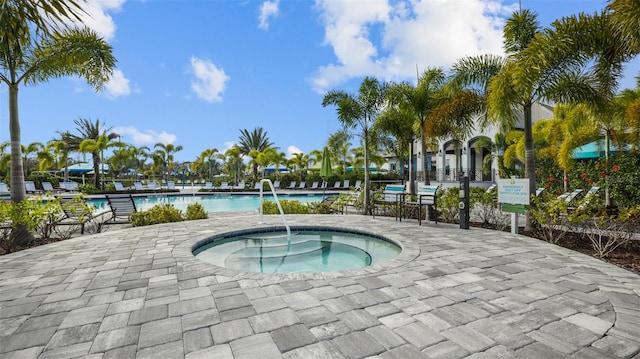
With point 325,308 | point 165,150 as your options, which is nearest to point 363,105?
point 325,308

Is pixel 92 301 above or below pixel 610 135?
below

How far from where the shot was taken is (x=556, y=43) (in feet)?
19.3

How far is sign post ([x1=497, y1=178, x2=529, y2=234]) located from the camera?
6.62m

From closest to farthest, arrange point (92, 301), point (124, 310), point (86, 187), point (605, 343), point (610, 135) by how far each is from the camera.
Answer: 1. point (605, 343)
2. point (124, 310)
3. point (92, 301)
4. point (610, 135)
5. point (86, 187)

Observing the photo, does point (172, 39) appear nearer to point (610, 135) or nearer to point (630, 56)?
point (630, 56)

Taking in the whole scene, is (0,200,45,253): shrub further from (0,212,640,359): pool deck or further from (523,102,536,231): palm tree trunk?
(523,102,536,231): palm tree trunk

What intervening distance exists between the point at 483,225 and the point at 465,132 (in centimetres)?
294

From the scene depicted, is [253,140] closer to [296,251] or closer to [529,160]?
[296,251]

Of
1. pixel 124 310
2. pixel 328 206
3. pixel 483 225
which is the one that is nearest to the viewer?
pixel 124 310

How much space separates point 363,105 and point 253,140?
31620 mm

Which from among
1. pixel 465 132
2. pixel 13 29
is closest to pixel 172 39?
pixel 13 29

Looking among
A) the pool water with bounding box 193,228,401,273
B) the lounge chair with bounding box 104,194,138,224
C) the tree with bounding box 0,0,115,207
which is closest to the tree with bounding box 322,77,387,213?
the pool water with bounding box 193,228,401,273

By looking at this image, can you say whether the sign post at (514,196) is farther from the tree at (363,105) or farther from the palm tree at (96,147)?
the palm tree at (96,147)

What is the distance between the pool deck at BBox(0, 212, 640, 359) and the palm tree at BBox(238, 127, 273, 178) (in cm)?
3616
